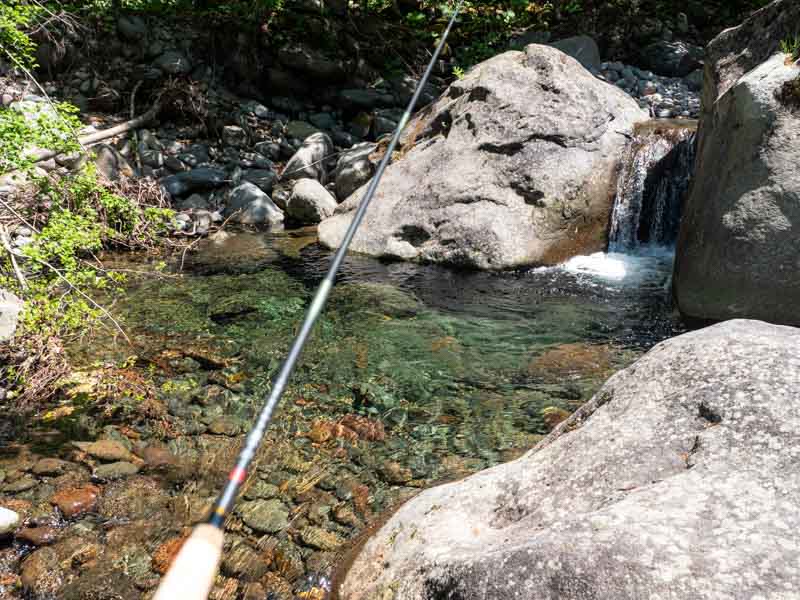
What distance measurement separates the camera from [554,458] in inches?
102

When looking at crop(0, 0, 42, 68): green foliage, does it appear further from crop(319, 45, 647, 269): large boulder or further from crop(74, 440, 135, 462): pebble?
crop(319, 45, 647, 269): large boulder

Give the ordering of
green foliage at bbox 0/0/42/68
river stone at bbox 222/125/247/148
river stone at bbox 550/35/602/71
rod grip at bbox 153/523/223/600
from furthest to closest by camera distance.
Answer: river stone at bbox 550/35/602/71 < river stone at bbox 222/125/247/148 < green foliage at bbox 0/0/42/68 < rod grip at bbox 153/523/223/600

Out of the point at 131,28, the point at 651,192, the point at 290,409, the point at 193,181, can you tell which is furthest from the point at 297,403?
the point at 131,28

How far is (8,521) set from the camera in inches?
125

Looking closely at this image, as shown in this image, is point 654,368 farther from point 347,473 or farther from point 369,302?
point 369,302

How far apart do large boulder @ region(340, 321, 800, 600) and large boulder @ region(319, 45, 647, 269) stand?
→ 582cm

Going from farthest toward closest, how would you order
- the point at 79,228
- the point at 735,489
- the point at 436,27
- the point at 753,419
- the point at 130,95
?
the point at 436,27 → the point at 130,95 → the point at 79,228 → the point at 753,419 → the point at 735,489

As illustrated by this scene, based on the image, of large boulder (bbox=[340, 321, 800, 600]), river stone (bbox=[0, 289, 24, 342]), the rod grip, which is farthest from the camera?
river stone (bbox=[0, 289, 24, 342])

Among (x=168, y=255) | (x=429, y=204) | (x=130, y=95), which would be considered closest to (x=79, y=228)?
(x=168, y=255)

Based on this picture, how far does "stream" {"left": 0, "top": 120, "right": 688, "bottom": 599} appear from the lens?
3283 mm

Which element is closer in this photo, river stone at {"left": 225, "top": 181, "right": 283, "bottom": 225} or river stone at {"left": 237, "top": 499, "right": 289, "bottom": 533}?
river stone at {"left": 237, "top": 499, "right": 289, "bottom": 533}

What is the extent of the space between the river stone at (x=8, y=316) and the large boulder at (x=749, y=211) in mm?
6348

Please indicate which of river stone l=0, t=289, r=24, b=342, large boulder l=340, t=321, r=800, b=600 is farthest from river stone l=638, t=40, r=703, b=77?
river stone l=0, t=289, r=24, b=342

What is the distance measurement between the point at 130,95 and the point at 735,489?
14.8 metres
